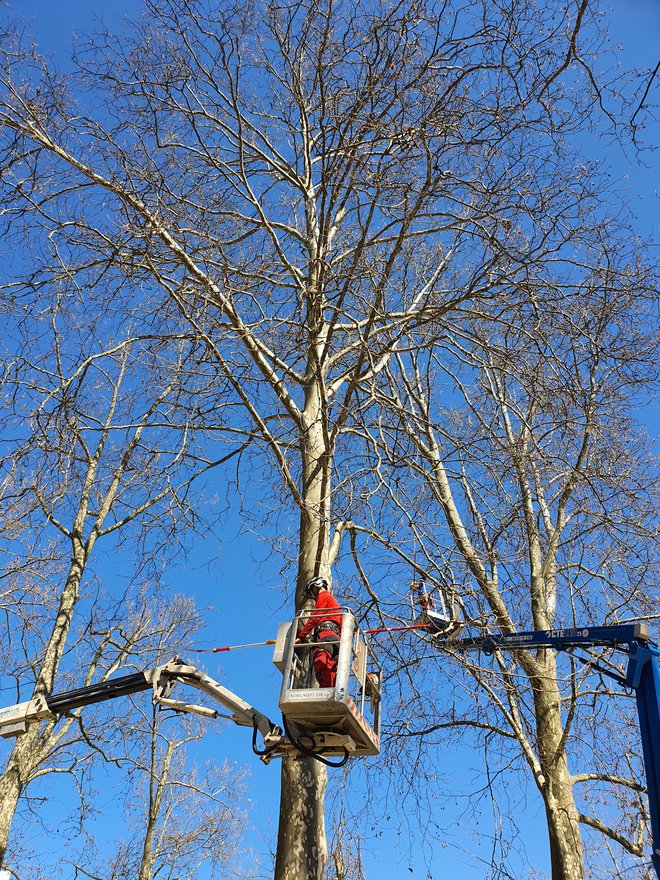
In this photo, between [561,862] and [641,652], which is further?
[561,862]

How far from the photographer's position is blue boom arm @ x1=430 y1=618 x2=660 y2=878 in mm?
6934

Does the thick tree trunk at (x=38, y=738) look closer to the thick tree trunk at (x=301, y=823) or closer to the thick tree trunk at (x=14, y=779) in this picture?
the thick tree trunk at (x=14, y=779)

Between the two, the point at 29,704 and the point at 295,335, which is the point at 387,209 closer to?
the point at 295,335

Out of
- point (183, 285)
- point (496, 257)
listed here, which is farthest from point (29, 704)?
point (496, 257)

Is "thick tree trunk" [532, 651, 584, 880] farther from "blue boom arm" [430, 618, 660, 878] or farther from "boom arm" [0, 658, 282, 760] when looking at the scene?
"boom arm" [0, 658, 282, 760]

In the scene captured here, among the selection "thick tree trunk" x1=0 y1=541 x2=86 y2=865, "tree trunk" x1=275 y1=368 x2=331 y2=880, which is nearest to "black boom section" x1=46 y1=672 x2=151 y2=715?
"tree trunk" x1=275 y1=368 x2=331 y2=880

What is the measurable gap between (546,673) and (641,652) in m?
2.77

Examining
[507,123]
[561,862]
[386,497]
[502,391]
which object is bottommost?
[561,862]

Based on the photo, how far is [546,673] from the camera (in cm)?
1046

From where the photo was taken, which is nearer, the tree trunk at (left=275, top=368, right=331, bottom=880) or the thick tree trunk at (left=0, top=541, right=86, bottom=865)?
the tree trunk at (left=275, top=368, right=331, bottom=880)

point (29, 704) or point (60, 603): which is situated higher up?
point (60, 603)

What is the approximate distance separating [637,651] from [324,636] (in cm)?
368

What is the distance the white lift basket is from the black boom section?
1.36m

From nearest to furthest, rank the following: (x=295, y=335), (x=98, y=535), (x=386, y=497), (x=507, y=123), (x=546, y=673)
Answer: (x=507, y=123), (x=295, y=335), (x=386, y=497), (x=546, y=673), (x=98, y=535)
